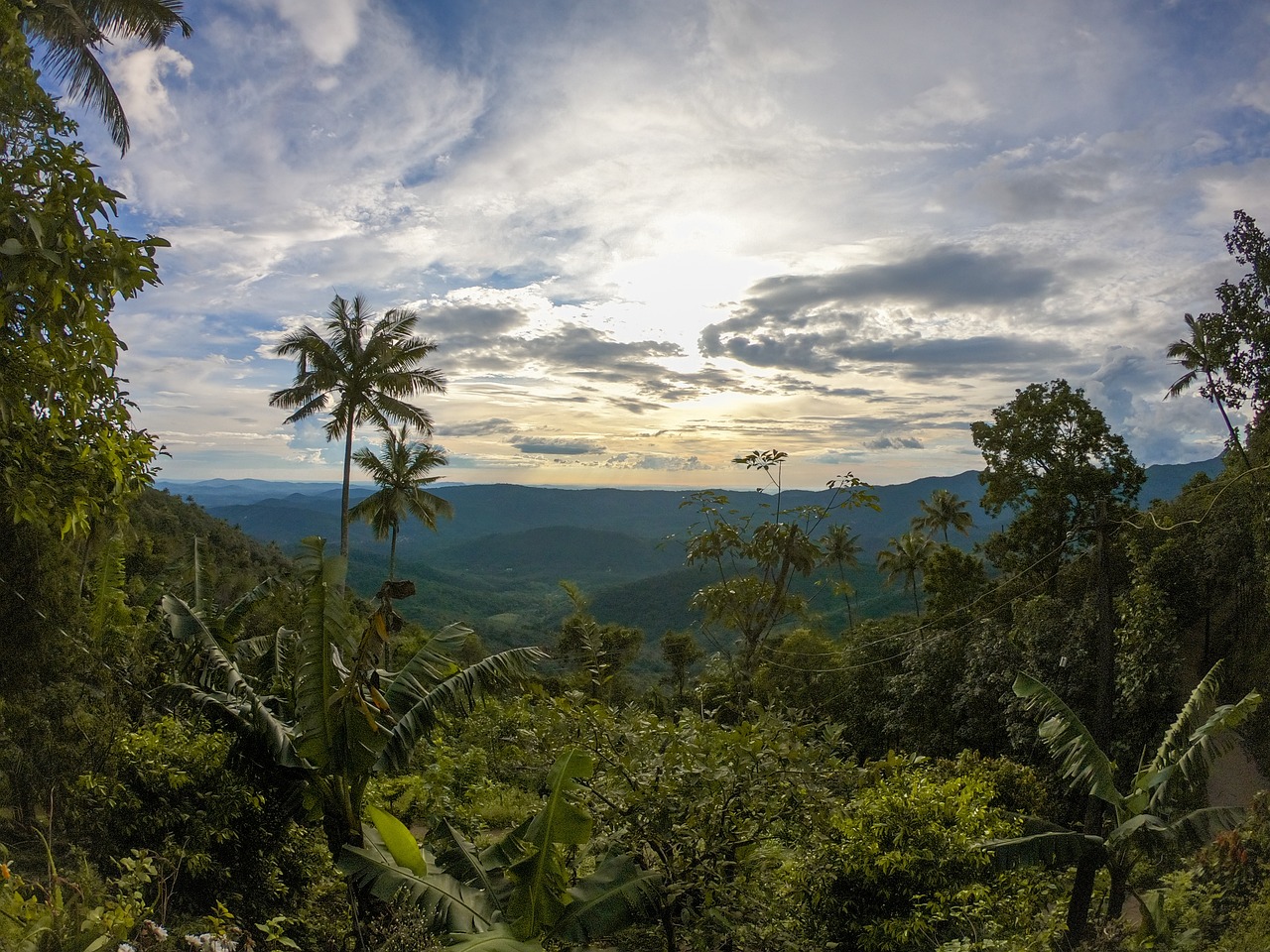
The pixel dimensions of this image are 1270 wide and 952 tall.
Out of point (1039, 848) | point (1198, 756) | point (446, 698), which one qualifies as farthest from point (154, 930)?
point (1198, 756)

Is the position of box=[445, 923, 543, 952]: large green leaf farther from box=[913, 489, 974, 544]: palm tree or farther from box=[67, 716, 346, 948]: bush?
box=[913, 489, 974, 544]: palm tree

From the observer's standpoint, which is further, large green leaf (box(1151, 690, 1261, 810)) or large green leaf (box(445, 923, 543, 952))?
large green leaf (box(1151, 690, 1261, 810))

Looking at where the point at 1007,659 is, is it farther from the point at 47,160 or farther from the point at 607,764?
the point at 47,160

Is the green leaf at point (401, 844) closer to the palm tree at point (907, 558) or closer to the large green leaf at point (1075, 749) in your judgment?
the large green leaf at point (1075, 749)

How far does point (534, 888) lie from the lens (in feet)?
14.9

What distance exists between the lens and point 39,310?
→ 10.5 feet

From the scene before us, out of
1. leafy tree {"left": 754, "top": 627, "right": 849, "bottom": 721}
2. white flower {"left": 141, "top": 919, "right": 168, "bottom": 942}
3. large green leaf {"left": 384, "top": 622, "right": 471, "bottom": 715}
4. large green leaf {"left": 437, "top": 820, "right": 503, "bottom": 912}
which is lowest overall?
leafy tree {"left": 754, "top": 627, "right": 849, "bottom": 721}

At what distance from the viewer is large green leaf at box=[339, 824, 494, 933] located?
16.2 feet

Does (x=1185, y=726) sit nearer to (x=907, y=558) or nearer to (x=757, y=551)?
(x=757, y=551)

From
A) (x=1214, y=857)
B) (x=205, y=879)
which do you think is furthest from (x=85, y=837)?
(x=1214, y=857)

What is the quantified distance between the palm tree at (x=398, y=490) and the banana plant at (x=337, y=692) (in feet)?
55.7

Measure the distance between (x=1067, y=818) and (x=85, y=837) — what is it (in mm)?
16311

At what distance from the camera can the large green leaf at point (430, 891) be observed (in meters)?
4.93

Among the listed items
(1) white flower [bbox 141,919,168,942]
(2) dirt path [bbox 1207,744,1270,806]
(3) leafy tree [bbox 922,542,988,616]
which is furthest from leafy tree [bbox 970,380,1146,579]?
(1) white flower [bbox 141,919,168,942]
